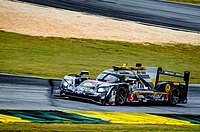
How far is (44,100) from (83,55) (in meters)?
14.4

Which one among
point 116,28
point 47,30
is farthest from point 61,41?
point 116,28

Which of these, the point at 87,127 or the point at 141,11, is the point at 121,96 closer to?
the point at 87,127

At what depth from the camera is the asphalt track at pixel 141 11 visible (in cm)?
4451

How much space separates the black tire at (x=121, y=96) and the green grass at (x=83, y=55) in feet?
26.1

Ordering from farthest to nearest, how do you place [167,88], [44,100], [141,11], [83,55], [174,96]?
[141,11] → [83,55] → [174,96] → [167,88] → [44,100]

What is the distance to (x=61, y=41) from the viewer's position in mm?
37875

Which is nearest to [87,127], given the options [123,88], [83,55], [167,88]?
[123,88]

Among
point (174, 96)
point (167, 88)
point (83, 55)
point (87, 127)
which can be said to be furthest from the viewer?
point (83, 55)

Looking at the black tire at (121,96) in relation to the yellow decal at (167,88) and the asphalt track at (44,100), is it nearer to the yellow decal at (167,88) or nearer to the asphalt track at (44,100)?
the asphalt track at (44,100)

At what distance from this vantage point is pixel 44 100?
70.8 ft

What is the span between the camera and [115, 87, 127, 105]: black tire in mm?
21828

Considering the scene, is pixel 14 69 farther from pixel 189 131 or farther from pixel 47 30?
pixel 189 131

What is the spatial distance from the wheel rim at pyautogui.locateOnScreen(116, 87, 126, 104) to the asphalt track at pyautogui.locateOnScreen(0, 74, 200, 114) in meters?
0.27

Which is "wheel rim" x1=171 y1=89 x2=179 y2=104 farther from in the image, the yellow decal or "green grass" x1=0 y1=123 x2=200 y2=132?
"green grass" x1=0 y1=123 x2=200 y2=132
